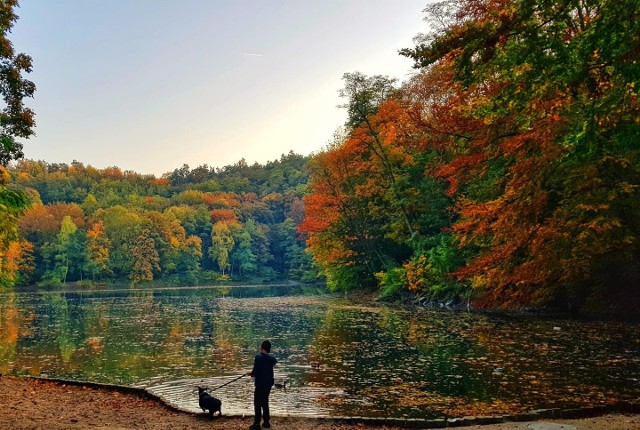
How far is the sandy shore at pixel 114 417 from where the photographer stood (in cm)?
944

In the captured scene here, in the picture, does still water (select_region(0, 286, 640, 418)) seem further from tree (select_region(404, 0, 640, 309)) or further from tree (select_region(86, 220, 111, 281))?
tree (select_region(86, 220, 111, 281))

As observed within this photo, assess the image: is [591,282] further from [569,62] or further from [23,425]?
[23,425]

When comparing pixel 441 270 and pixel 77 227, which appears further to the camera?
pixel 77 227

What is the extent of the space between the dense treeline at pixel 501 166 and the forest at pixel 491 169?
0.06 metres

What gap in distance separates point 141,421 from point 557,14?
10942 millimetres

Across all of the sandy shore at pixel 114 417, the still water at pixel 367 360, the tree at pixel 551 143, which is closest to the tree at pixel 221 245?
the still water at pixel 367 360

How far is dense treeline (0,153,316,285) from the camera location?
101000 mm

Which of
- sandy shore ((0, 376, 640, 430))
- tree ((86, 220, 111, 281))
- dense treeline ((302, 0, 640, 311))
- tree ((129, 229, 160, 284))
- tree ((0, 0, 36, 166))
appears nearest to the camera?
sandy shore ((0, 376, 640, 430))

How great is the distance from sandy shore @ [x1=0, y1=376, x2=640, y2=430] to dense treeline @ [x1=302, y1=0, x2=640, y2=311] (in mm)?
5490

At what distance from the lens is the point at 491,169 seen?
28625 mm

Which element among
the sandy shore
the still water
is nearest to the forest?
the still water

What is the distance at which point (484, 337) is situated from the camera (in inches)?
829

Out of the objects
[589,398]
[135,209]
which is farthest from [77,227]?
[589,398]

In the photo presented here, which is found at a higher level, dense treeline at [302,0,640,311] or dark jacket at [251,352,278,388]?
dense treeline at [302,0,640,311]
